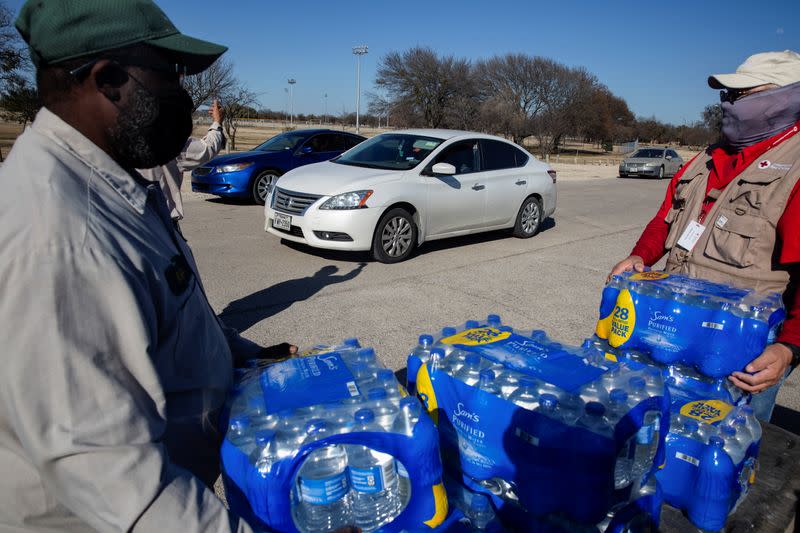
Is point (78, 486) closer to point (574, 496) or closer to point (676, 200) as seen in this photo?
point (574, 496)

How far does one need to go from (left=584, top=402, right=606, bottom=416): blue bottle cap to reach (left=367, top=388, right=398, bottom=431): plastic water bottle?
573 millimetres

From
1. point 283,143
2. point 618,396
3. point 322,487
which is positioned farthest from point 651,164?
point 322,487

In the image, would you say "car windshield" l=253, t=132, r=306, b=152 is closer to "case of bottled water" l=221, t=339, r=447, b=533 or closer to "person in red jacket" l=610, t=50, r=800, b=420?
"person in red jacket" l=610, t=50, r=800, b=420

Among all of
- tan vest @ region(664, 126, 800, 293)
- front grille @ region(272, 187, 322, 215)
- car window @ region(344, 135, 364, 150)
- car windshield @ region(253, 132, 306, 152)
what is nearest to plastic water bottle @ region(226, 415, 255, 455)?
tan vest @ region(664, 126, 800, 293)

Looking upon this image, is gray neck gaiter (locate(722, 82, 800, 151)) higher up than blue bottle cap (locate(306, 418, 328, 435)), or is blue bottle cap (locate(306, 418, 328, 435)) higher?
gray neck gaiter (locate(722, 82, 800, 151))

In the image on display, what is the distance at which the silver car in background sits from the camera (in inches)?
1017

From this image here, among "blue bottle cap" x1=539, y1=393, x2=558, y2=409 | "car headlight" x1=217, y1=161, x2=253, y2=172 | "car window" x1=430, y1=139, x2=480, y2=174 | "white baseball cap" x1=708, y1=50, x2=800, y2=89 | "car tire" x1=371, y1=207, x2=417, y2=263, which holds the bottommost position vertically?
"car tire" x1=371, y1=207, x2=417, y2=263

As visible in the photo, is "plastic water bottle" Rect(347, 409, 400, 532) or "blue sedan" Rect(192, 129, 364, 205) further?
"blue sedan" Rect(192, 129, 364, 205)

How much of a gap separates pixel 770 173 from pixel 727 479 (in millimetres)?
1382

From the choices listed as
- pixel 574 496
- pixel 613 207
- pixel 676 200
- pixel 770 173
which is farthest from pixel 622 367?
pixel 613 207

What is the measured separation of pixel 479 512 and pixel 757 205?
1.91 metres

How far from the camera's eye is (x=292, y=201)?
739 cm

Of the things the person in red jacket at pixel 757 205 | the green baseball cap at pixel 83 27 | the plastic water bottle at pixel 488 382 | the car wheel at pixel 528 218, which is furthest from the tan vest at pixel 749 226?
the car wheel at pixel 528 218

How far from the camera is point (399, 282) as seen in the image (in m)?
6.71
